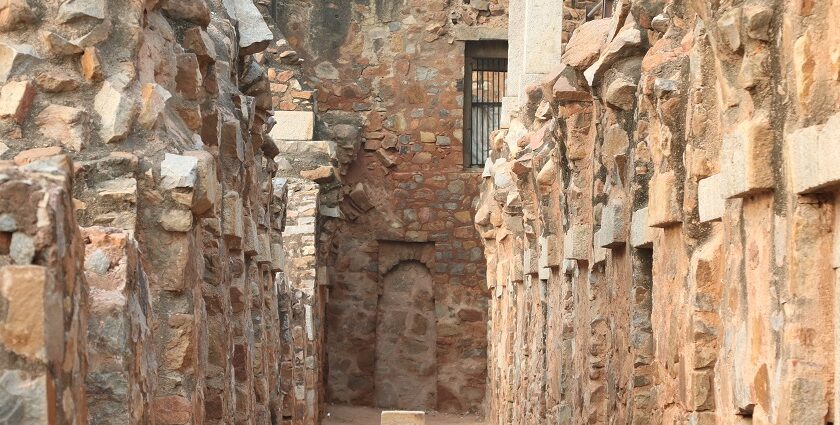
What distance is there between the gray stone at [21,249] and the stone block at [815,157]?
1.88 m

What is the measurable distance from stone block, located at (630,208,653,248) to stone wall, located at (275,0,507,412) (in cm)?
1346

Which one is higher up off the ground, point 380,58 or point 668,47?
point 380,58

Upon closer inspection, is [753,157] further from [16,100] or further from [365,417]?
[365,417]

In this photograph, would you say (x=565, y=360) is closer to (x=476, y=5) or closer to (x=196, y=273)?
(x=196, y=273)

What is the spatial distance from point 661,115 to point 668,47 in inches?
18.2

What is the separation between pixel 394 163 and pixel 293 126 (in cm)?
231

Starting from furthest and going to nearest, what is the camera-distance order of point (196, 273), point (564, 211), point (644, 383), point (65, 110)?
point (564, 211) < point (644, 383) < point (196, 273) < point (65, 110)

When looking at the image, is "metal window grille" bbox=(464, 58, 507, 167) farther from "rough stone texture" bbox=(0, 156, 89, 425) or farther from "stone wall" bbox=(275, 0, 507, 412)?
"rough stone texture" bbox=(0, 156, 89, 425)

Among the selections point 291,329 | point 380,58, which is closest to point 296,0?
point 380,58

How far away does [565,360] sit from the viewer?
10.2 meters

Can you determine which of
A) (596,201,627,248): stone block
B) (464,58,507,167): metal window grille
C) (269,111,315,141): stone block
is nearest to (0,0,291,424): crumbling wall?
(596,201,627,248): stone block

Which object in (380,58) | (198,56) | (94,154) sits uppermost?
(380,58)

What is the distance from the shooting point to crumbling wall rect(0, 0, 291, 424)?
3.19 metres

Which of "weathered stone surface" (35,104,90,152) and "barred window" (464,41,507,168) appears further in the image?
"barred window" (464,41,507,168)
